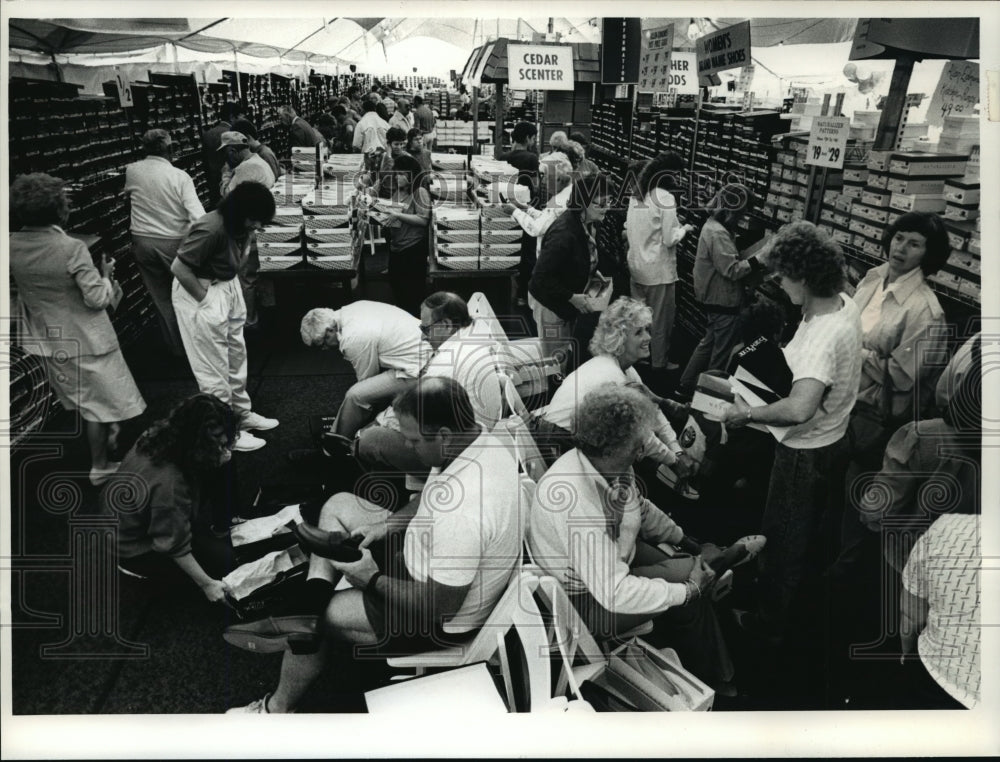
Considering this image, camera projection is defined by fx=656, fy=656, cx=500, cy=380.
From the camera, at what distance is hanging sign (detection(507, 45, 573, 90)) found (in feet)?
16.5

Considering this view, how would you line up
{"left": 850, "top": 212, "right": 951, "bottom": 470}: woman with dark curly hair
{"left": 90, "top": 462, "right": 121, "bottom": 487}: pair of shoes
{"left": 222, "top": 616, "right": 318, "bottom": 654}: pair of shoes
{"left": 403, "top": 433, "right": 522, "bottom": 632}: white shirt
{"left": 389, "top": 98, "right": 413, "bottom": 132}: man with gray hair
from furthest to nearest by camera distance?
{"left": 389, "top": 98, "right": 413, "bottom": 132}: man with gray hair → {"left": 90, "top": 462, "right": 121, "bottom": 487}: pair of shoes → {"left": 850, "top": 212, "right": 951, "bottom": 470}: woman with dark curly hair → {"left": 222, "top": 616, "right": 318, "bottom": 654}: pair of shoes → {"left": 403, "top": 433, "right": 522, "bottom": 632}: white shirt

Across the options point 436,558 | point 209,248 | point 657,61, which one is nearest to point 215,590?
point 436,558

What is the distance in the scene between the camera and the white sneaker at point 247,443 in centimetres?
371

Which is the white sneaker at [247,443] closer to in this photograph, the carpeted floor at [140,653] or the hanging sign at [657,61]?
the carpeted floor at [140,653]

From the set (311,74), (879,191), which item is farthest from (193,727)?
(311,74)

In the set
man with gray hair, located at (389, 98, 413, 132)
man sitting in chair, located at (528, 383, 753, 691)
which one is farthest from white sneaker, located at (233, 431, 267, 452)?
man with gray hair, located at (389, 98, 413, 132)

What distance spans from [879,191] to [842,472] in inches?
65.0

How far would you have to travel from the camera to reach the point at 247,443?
373 centimetres

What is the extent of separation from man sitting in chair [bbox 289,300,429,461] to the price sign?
2257 mm

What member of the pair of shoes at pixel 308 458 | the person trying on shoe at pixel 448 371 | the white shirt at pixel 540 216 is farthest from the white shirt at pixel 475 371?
the white shirt at pixel 540 216

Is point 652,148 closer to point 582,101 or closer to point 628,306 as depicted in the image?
point 582,101

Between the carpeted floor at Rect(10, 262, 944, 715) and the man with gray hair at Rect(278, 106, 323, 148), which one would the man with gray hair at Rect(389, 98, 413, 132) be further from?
the carpeted floor at Rect(10, 262, 944, 715)

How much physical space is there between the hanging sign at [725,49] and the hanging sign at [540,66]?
0.97 meters

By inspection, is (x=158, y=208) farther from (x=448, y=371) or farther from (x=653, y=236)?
(x=653, y=236)
